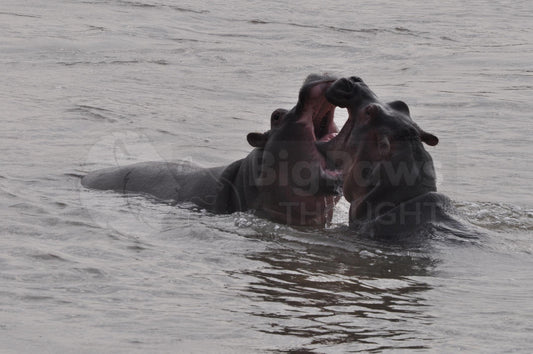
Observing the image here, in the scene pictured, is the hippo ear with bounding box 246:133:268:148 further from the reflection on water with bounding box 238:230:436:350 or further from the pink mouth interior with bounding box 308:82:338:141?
the reflection on water with bounding box 238:230:436:350

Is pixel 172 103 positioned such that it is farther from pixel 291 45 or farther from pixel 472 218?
pixel 472 218

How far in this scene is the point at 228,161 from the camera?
34.5 feet

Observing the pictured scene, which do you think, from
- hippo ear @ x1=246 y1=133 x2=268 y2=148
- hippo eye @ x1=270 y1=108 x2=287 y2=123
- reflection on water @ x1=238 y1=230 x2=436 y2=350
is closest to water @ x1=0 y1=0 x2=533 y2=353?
reflection on water @ x1=238 y1=230 x2=436 y2=350

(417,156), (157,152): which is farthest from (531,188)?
(157,152)

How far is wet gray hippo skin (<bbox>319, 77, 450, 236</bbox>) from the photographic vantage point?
728 cm

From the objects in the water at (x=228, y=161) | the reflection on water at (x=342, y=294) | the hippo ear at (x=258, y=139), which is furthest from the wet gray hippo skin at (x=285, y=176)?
the reflection on water at (x=342, y=294)

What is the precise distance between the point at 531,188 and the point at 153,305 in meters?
4.62

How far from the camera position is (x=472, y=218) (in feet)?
27.5

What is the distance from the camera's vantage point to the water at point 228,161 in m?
5.61

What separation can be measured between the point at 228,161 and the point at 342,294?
14.4 feet

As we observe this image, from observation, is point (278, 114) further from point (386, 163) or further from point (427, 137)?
point (427, 137)

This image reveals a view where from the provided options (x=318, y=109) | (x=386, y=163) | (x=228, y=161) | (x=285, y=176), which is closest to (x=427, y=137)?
(x=386, y=163)

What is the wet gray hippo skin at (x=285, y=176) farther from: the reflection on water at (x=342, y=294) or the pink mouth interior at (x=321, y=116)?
the reflection on water at (x=342, y=294)

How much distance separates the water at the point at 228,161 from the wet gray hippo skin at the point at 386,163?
0.21 metres
